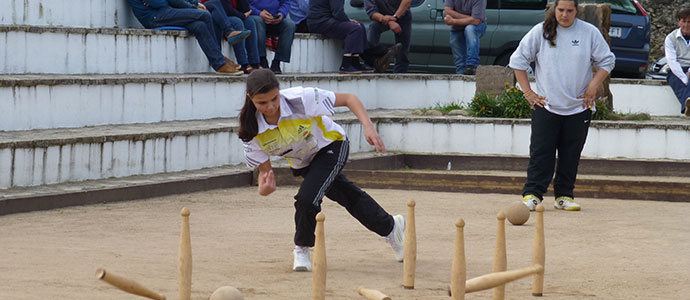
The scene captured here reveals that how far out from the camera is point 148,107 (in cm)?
1220

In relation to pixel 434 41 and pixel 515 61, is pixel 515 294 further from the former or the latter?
pixel 434 41

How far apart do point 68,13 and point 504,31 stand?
7147 millimetres

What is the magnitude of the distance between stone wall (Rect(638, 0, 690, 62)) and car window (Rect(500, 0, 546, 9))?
10141mm

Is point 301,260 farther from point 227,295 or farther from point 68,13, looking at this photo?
point 68,13

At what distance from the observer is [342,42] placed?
Answer: 54.4 feet

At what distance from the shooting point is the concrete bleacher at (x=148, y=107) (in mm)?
10500

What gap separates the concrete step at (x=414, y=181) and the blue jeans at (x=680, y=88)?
2404mm

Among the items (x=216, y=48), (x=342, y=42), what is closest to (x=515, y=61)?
(x=216, y=48)

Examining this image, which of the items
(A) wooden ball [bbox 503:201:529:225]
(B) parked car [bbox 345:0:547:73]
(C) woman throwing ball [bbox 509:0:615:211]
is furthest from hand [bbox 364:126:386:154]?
(B) parked car [bbox 345:0:547:73]

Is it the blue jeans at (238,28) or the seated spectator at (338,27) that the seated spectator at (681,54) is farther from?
the blue jeans at (238,28)

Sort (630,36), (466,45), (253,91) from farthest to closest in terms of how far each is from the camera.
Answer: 1. (630,36)
2. (466,45)
3. (253,91)

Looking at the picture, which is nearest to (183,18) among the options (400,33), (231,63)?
(231,63)

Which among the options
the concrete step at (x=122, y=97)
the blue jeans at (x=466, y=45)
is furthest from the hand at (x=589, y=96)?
the blue jeans at (x=466, y=45)

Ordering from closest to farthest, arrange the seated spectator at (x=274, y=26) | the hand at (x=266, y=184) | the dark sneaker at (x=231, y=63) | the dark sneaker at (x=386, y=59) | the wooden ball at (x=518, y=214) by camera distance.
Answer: the hand at (x=266, y=184) < the wooden ball at (x=518, y=214) < the dark sneaker at (x=231, y=63) < the seated spectator at (x=274, y=26) < the dark sneaker at (x=386, y=59)
